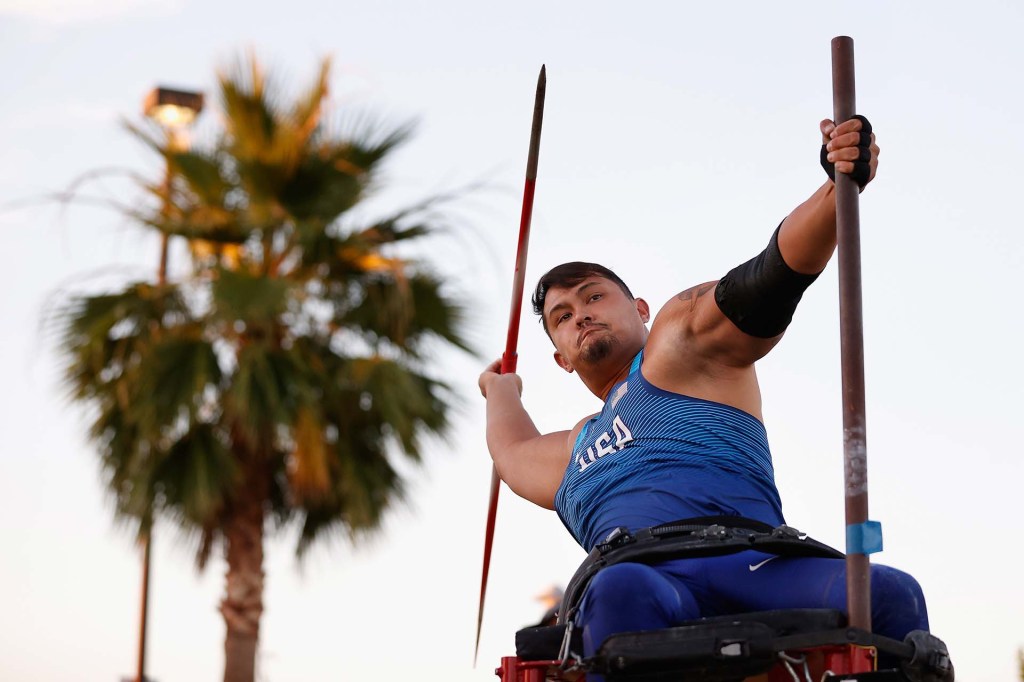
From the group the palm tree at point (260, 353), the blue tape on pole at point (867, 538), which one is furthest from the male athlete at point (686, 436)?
the palm tree at point (260, 353)

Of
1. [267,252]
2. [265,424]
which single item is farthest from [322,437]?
[267,252]

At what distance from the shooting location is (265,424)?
12.9 meters

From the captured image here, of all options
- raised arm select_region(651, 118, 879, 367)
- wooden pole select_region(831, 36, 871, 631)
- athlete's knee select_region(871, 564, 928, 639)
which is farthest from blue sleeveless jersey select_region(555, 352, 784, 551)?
wooden pole select_region(831, 36, 871, 631)

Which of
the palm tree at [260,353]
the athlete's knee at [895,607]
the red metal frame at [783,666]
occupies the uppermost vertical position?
the palm tree at [260,353]

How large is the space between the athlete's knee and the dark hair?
1639 mm

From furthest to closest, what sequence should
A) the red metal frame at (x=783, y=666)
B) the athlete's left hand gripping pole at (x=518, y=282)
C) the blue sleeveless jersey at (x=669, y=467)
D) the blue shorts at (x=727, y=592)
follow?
the athlete's left hand gripping pole at (x=518, y=282) → the blue sleeveless jersey at (x=669, y=467) → the blue shorts at (x=727, y=592) → the red metal frame at (x=783, y=666)

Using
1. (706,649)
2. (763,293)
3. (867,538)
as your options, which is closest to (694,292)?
(763,293)

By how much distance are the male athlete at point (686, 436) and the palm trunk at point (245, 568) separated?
27.5 ft

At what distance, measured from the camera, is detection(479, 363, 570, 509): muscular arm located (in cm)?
498

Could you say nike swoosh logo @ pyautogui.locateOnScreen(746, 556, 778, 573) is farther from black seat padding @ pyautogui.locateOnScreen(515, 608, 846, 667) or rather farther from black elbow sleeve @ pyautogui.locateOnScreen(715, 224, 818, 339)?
black elbow sleeve @ pyautogui.locateOnScreen(715, 224, 818, 339)

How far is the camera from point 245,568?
43.3 ft

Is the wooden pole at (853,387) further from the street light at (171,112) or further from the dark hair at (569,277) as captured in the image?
the street light at (171,112)

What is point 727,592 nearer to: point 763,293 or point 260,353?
point 763,293

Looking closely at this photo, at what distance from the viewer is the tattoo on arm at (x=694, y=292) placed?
161 inches
